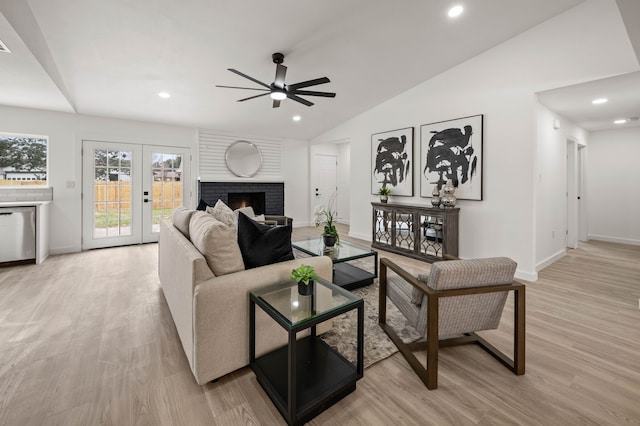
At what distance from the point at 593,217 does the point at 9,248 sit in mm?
10185

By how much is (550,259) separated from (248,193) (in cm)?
579

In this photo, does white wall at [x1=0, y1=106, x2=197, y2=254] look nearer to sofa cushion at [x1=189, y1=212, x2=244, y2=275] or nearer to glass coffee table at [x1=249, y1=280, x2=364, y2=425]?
sofa cushion at [x1=189, y1=212, x2=244, y2=275]

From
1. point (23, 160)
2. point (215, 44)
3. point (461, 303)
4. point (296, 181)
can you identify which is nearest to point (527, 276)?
point (461, 303)

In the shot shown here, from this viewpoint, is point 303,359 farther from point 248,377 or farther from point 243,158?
point 243,158

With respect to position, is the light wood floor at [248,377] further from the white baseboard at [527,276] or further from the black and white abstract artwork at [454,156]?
the black and white abstract artwork at [454,156]

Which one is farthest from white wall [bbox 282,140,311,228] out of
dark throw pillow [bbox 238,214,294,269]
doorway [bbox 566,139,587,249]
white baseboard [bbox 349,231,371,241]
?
doorway [bbox 566,139,587,249]

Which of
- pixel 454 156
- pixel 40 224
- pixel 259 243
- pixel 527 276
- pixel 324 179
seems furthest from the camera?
pixel 324 179

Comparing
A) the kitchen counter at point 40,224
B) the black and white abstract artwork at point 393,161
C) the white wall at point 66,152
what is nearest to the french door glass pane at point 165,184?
the white wall at point 66,152

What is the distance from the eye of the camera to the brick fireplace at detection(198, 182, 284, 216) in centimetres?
599

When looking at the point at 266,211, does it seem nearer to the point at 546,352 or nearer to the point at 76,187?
the point at 76,187

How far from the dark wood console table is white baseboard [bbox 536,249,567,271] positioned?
1.05 metres

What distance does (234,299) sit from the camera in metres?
1.69

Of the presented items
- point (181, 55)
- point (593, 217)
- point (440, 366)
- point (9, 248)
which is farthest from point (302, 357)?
point (593, 217)

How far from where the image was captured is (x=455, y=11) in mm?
3035
